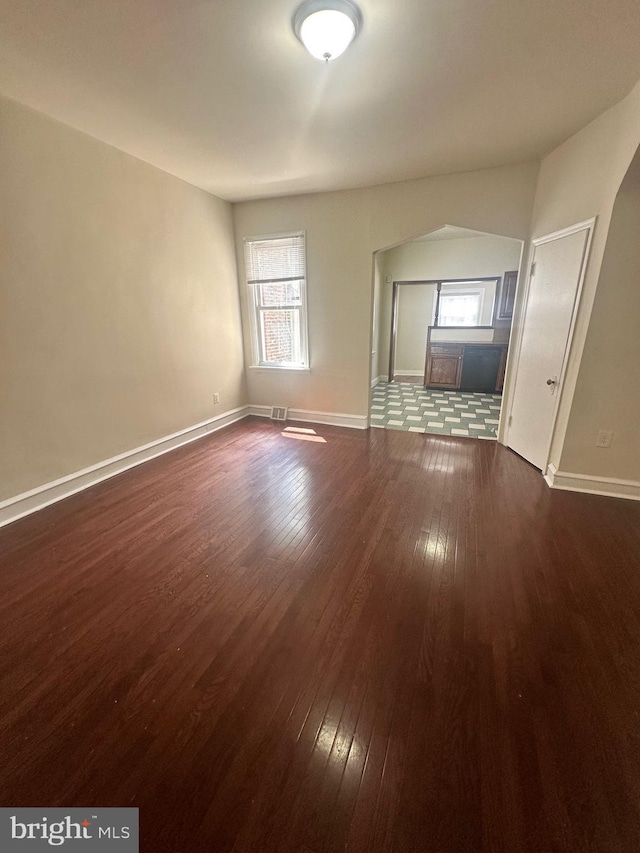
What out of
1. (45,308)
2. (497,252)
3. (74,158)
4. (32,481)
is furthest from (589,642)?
(497,252)

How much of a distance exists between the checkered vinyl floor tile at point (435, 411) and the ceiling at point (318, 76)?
285 centimetres

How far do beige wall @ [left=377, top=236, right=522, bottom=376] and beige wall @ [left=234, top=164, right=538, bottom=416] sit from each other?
291cm

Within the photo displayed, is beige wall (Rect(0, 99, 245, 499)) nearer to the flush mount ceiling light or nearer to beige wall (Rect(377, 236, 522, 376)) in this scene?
the flush mount ceiling light

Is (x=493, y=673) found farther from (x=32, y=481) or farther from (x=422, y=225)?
(x=422, y=225)

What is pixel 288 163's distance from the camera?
321cm

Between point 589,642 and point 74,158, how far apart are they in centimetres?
446

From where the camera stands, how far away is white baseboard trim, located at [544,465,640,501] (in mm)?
2801

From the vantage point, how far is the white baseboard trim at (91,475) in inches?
98.9

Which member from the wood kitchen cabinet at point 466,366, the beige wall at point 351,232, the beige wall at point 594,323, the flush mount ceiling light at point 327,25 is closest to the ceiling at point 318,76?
the flush mount ceiling light at point 327,25

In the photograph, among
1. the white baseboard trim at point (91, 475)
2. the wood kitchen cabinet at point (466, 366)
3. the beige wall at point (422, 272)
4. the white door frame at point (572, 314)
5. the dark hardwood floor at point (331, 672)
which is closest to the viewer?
the dark hardwood floor at point (331, 672)

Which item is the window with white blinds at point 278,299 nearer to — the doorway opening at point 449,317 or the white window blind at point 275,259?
the white window blind at point 275,259

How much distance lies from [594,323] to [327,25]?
2.53 meters

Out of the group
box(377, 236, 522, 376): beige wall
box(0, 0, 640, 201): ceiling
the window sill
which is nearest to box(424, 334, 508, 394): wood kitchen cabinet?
box(377, 236, 522, 376): beige wall

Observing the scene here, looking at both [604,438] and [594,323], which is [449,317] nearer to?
[594,323]
